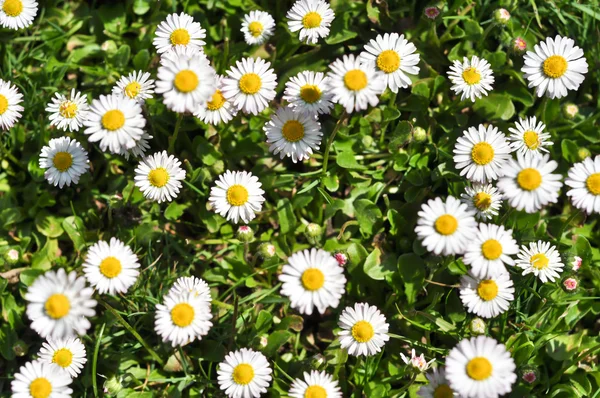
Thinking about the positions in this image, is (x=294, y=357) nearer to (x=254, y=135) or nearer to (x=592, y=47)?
(x=254, y=135)

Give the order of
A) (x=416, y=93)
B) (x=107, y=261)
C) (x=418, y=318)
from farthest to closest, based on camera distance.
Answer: (x=416, y=93) < (x=418, y=318) < (x=107, y=261)

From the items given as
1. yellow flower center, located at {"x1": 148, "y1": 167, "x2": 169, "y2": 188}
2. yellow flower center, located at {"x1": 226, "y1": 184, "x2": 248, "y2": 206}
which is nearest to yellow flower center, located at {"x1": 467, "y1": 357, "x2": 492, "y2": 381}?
yellow flower center, located at {"x1": 226, "y1": 184, "x2": 248, "y2": 206}

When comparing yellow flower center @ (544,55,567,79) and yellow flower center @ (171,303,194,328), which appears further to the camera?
yellow flower center @ (544,55,567,79)

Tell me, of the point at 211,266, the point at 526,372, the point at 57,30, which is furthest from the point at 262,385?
the point at 57,30

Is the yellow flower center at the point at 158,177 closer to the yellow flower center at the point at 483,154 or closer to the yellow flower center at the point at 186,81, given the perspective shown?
the yellow flower center at the point at 186,81

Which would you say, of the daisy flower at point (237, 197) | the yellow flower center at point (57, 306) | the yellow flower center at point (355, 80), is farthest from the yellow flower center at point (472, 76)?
the yellow flower center at point (57, 306)

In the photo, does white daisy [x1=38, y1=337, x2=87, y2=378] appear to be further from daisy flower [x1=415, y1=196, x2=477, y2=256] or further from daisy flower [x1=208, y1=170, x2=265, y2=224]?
daisy flower [x1=415, y1=196, x2=477, y2=256]
